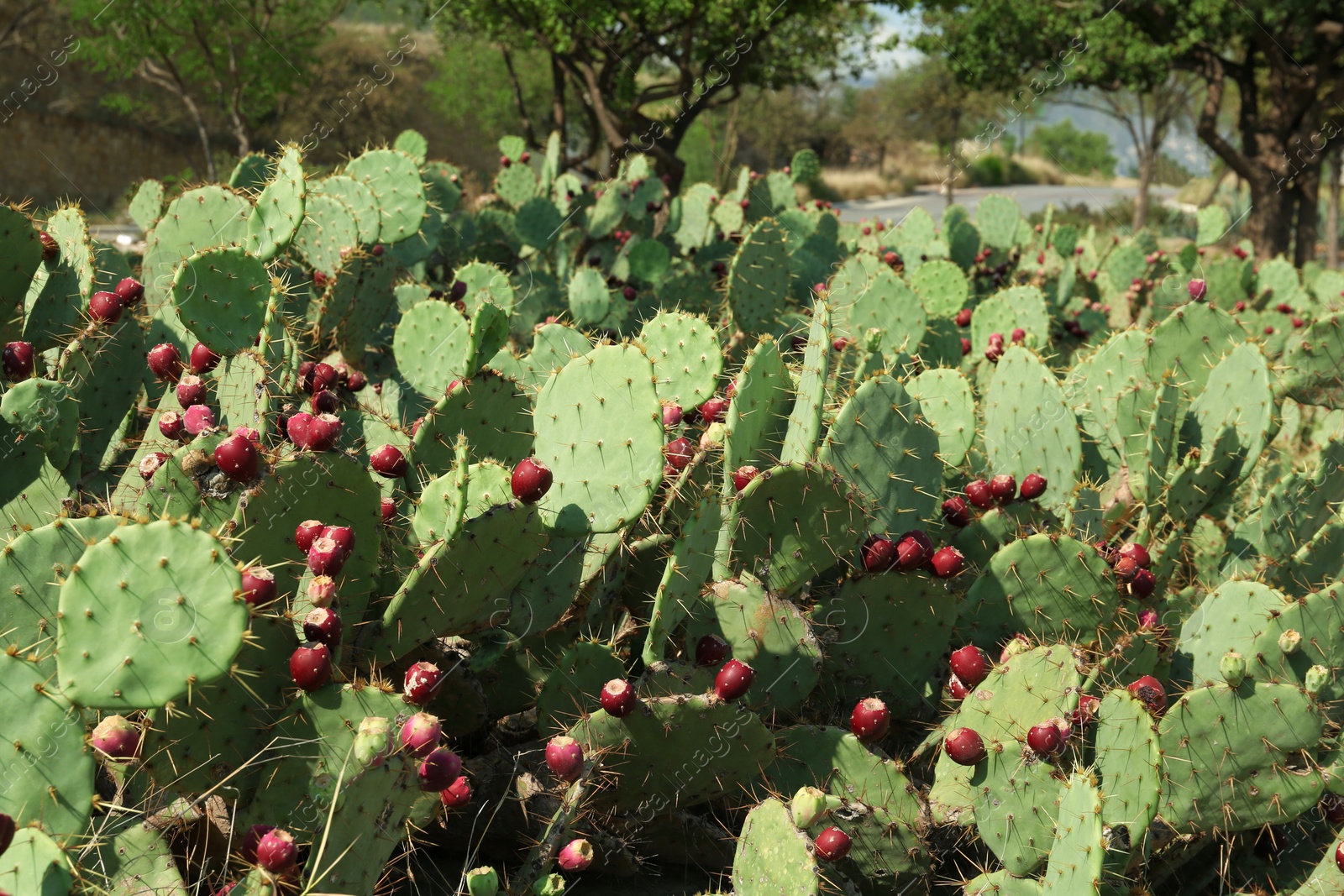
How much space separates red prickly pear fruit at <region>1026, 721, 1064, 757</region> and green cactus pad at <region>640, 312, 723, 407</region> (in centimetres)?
122

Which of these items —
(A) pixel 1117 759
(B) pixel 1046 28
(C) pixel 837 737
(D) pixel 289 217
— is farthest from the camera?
(B) pixel 1046 28

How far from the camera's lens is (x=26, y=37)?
69.8 feet

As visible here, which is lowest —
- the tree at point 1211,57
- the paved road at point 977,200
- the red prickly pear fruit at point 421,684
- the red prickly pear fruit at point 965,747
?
the paved road at point 977,200

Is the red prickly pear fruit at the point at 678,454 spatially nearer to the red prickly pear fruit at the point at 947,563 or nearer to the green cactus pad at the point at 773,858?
the red prickly pear fruit at the point at 947,563

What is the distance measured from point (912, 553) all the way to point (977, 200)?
35.8 m

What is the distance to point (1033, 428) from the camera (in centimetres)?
305

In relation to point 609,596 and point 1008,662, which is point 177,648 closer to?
point 609,596

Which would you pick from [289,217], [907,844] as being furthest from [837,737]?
[289,217]

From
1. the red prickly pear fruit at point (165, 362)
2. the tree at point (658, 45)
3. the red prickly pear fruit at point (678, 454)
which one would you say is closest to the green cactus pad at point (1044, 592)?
the red prickly pear fruit at point (678, 454)

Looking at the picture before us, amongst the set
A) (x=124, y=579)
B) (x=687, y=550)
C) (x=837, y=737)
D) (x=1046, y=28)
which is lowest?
(x=837, y=737)

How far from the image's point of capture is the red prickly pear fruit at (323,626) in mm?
1771

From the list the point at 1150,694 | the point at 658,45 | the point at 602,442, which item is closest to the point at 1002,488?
the point at 1150,694

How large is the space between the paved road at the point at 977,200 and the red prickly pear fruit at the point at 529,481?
24.7 meters

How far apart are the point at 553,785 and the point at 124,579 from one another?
1.06 metres
